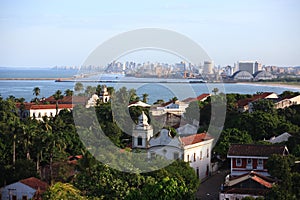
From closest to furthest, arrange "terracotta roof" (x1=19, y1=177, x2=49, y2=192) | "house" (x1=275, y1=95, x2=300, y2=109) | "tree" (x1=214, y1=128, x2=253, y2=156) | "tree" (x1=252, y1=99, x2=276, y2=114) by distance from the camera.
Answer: "terracotta roof" (x1=19, y1=177, x2=49, y2=192) → "tree" (x1=214, y1=128, x2=253, y2=156) → "tree" (x1=252, y1=99, x2=276, y2=114) → "house" (x1=275, y1=95, x2=300, y2=109)

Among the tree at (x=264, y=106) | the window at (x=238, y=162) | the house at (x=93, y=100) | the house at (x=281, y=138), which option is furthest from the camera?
the house at (x=93, y=100)

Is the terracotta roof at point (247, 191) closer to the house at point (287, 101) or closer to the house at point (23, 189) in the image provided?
the house at point (23, 189)

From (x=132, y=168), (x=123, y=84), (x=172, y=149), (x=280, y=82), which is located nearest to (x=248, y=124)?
(x=172, y=149)

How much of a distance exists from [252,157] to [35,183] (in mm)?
7124

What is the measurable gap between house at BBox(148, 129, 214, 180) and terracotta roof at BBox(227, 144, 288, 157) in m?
1.54

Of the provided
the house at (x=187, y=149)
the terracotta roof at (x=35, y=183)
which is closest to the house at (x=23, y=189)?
the terracotta roof at (x=35, y=183)

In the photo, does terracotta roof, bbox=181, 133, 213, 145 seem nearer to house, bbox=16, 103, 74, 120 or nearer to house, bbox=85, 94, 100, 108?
house, bbox=85, 94, 100, 108

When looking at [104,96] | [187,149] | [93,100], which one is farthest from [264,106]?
[187,149]

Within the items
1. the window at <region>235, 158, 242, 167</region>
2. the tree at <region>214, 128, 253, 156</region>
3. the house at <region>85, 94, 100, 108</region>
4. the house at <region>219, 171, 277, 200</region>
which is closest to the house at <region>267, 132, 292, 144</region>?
the tree at <region>214, 128, 253, 156</region>

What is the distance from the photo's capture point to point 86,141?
2233 centimetres

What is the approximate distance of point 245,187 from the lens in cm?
1580

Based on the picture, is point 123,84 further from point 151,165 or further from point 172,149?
point 151,165

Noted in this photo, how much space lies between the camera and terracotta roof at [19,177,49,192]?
1675 centimetres

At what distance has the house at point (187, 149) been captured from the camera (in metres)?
18.9
